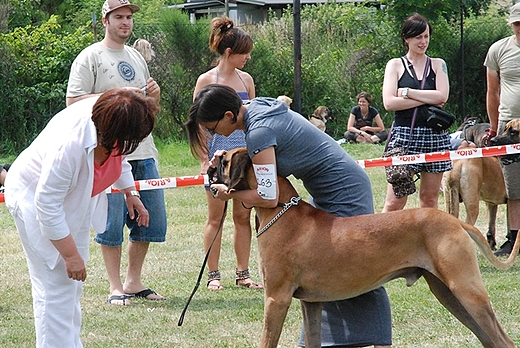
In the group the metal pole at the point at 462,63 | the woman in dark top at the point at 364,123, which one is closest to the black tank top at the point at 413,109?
the woman in dark top at the point at 364,123

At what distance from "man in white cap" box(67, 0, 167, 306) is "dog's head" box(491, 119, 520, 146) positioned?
10.9 feet

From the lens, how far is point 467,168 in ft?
27.2

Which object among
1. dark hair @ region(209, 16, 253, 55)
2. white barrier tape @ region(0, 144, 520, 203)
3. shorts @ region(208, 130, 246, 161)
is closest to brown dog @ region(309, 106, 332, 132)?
white barrier tape @ region(0, 144, 520, 203)

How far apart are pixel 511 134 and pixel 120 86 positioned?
3714 mm

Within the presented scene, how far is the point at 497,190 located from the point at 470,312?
4513 millimetres

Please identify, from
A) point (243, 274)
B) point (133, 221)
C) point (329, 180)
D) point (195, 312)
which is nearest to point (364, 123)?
point (243, 274)

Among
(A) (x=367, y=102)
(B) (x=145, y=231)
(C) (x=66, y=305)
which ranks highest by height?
(C) (x=66, y=305)

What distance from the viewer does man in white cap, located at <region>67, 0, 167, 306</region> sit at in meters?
6.09

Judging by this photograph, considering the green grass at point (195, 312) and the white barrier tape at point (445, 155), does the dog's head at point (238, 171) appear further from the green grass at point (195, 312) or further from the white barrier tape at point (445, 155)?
the white barrier tape at point (445, 155)

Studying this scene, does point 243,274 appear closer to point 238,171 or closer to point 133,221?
point 133,221

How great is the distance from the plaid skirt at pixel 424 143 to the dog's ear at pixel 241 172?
2.76 metres

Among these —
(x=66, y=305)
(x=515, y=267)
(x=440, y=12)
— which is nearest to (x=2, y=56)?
(x=440, y=12)

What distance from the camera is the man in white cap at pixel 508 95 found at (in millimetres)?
7668

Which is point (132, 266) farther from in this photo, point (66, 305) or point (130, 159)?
point (66, 305)
